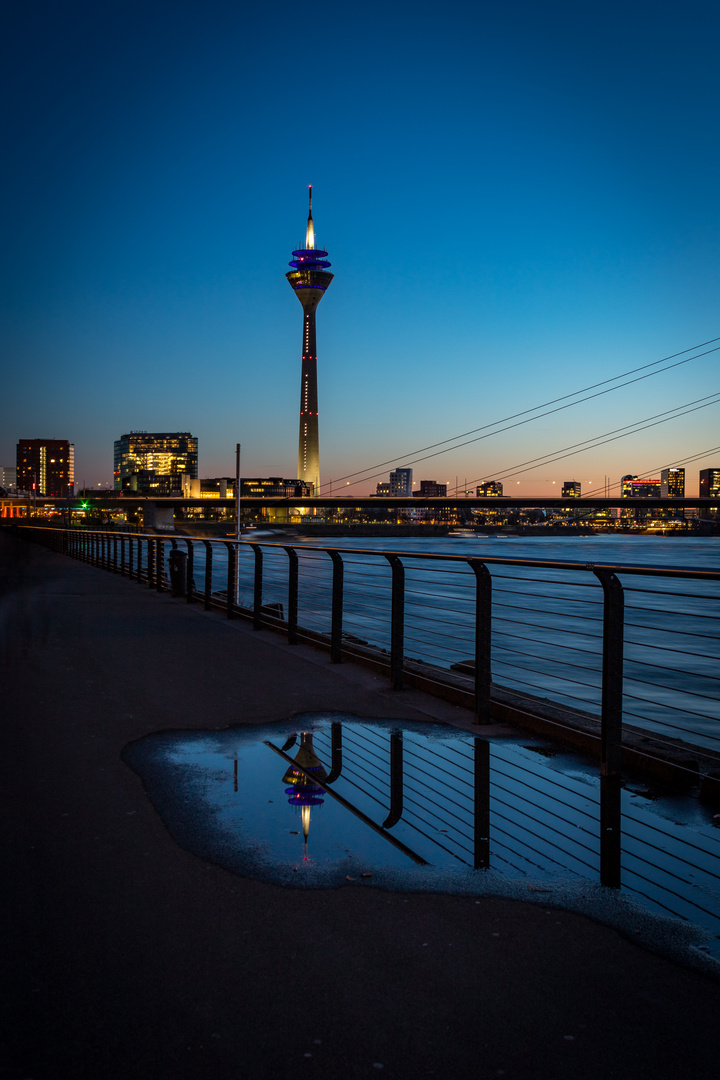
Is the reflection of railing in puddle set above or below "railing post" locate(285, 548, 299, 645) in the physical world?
below

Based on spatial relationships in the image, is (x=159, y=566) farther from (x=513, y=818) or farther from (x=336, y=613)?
(x=513, y=818)

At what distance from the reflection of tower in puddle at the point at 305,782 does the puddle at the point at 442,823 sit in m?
0.01

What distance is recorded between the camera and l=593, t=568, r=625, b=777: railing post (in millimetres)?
4309

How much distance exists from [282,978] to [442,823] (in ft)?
4.61

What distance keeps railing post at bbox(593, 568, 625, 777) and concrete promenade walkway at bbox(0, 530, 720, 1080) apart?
1721 millimetres

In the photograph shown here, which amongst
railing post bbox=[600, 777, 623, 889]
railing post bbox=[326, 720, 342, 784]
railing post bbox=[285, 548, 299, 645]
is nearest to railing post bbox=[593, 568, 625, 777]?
railing post bbox=[600, 777, 623, 889]

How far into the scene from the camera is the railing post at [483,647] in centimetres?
545

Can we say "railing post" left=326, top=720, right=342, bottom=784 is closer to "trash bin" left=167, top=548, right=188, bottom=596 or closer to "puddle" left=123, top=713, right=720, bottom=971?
"puddle" left=123, top=713, right=720, bottom=971

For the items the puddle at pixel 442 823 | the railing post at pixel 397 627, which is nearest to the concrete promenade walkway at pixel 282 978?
the puddle at pixel 442 823

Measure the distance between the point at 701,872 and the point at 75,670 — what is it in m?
5.67

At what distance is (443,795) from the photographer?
4.05m

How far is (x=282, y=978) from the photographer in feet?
7.80

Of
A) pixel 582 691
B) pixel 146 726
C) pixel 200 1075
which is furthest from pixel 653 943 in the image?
pixel 582 691

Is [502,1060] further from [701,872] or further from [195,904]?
[701,872]
